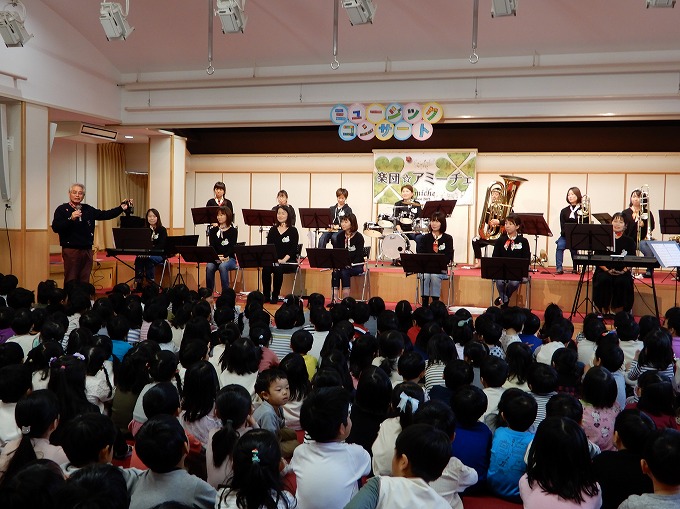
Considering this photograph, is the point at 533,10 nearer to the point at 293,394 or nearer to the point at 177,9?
the point at 177,9

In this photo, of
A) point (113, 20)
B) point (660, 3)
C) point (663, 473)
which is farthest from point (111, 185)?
point (663, 473)

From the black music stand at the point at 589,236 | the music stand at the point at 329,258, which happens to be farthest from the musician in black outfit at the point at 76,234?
the black music stand at the point at 589,236

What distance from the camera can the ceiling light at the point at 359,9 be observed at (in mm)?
6742

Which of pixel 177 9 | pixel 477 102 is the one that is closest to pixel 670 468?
pixel 477 102

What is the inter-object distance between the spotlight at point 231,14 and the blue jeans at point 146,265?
3796 mm

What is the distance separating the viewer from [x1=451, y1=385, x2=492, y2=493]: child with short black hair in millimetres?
3004

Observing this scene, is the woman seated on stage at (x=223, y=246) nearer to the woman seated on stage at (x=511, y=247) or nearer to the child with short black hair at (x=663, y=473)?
the woman seated on stage at (x=511, y=247)

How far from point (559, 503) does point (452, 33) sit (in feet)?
25.7

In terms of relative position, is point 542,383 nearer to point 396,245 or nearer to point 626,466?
point 626,466

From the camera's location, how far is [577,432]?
2426 millimetres

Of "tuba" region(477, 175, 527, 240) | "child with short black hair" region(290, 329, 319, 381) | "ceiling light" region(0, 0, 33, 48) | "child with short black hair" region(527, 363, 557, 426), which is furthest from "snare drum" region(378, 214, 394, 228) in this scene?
"child with short black hair" region(527, 363, 557, 426)

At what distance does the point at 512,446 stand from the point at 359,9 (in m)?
5.08

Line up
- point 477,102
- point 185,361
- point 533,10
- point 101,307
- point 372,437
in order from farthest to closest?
point 477,102, point 533,10, point 101,307, point 185,361, point 372,437

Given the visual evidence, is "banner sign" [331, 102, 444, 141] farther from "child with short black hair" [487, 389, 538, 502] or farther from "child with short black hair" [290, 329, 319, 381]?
"child with short black hair" [487, 389, 538, 502]
